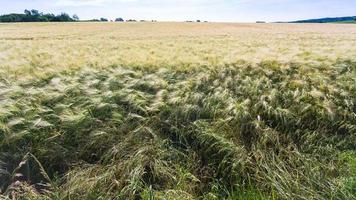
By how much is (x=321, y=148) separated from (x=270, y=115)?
3.01 feet

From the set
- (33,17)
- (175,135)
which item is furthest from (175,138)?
(33,17)

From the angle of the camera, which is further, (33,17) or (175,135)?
(33,17)

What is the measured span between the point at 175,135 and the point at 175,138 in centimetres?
6

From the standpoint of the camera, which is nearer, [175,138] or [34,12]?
[175,138]

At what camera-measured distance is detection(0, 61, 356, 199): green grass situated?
14.3 feet

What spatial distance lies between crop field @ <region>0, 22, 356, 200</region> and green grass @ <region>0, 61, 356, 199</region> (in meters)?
0.02

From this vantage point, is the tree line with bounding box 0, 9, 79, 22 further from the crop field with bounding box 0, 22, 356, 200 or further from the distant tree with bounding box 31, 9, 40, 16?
the crop field with bounding box 0, 22, 356, 200

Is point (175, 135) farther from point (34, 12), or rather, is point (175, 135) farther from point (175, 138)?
point (34, 12)

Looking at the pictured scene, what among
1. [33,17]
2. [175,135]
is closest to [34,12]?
[33,17]

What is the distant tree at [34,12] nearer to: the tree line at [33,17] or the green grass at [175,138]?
the tree line at [33,17]

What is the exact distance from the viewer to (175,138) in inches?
212

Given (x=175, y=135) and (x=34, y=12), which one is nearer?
(x=175, y=135)

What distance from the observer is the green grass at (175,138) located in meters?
4.34

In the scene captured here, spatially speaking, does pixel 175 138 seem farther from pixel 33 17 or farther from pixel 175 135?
pixel 33 17
